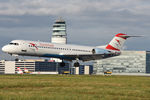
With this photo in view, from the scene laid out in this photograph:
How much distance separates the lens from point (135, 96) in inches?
1321

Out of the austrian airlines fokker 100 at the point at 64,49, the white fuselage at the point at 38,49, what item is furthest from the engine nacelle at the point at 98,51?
the white fuselage at the point at 38,49

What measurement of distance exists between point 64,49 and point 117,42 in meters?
14.3

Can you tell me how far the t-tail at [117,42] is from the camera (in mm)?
80312

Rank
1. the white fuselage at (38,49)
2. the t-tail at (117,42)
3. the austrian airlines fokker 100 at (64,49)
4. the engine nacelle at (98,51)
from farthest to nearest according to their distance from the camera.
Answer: the t-tail at (117,42)
the engine nacelle at (98,51)
the austrian airlines fokker 100 at (64,49)
the white fuselage at (38,49)

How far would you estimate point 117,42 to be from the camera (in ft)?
265

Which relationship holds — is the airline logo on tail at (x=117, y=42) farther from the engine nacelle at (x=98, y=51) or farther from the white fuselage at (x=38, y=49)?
the white fuselage at (x=38, y=49)

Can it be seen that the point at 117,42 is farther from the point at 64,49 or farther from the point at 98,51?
the point at 64,49

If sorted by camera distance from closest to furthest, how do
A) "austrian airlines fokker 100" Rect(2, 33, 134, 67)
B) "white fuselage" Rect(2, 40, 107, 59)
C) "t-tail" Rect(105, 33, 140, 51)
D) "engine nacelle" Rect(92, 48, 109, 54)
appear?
"white fuselage" Rect(2, 40, 107, 59)
"austrian airlines fokker 100" Rect(2, 33, 134, 67)
"engine nacelle" Rect(92, 48, 109, 54)
"t-tail" Rect(105, 33, 140, 51)

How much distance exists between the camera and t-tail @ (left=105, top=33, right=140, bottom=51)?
263ft

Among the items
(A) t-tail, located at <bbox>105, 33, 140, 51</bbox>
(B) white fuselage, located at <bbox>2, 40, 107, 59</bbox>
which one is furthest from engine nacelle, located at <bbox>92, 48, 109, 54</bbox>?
(B) white fuselage, located at <bbox>2, 40, 107, 59</bbox>

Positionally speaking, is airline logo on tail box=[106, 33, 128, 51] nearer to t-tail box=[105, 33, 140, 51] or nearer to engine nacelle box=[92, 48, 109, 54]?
t-tail box=[105, 33, 140, 51]

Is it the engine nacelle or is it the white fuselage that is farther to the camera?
the engine nacelle

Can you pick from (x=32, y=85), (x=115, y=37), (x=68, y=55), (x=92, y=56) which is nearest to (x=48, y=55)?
(x=68, y=55)

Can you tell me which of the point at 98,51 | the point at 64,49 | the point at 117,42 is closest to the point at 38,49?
the point at 64,49
